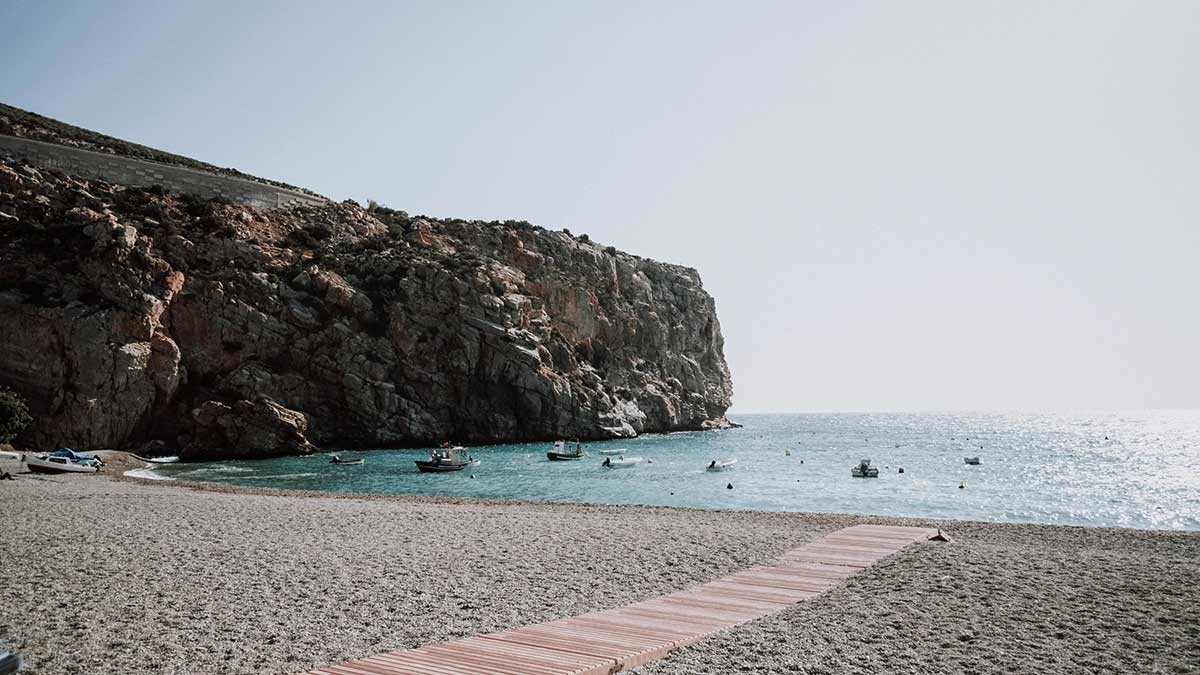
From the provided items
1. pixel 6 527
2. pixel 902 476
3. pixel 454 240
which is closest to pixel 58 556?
pixel 6 527

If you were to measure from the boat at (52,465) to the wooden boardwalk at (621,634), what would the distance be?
3957 cm

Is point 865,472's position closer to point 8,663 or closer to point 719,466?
point 719,466

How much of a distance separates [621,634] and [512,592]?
3.77 metres

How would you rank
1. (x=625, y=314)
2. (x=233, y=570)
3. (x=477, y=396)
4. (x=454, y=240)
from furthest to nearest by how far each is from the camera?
(x=625, y=314) → (x=454, y=240) → (x=477, y=396) → (x=233, y=570)

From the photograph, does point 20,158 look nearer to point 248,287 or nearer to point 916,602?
point 248,287

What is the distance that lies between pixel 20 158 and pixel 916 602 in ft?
278

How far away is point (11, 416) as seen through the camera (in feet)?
154

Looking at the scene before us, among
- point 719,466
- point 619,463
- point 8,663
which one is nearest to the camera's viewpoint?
point 8,663

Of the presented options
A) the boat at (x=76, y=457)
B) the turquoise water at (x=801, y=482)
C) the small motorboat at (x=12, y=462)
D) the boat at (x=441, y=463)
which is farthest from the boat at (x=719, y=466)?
the small motorboat at (x=12, y=462)

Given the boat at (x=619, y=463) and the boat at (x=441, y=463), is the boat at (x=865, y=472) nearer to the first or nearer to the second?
the boat at (x=619, y=463)

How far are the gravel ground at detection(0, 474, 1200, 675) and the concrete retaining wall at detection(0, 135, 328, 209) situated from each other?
63544 mm

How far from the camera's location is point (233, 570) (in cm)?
1304

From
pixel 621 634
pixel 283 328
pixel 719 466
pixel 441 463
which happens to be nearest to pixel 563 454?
pixel 441 463

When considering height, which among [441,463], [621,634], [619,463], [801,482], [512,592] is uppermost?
[621,634]
